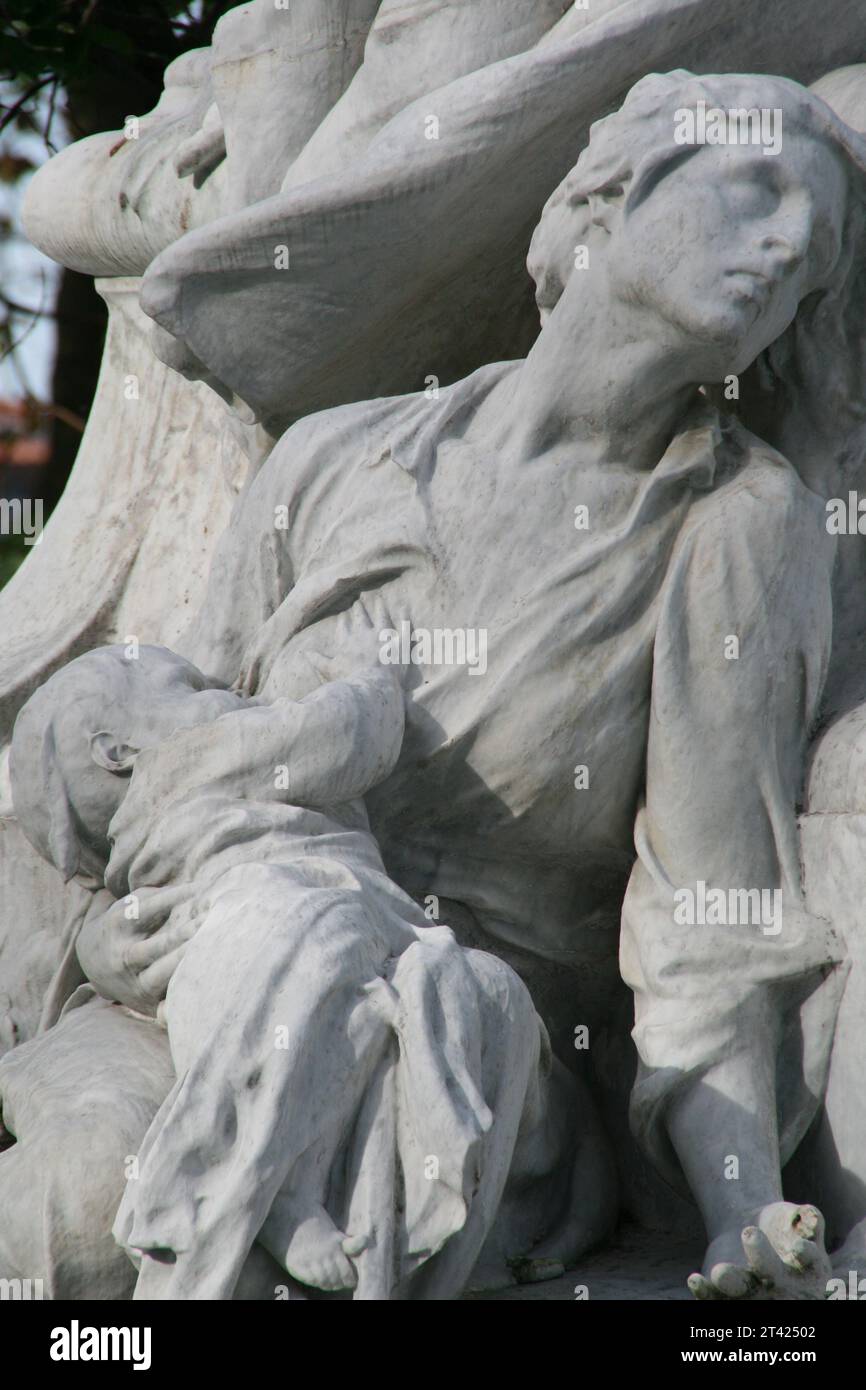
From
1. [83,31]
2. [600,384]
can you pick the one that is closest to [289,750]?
[600,384]

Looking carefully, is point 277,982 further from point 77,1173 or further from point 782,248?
point 782,248

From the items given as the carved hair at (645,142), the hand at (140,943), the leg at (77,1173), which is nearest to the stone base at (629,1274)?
the leg at (77,1173)

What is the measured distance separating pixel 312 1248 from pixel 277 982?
0.36 meters

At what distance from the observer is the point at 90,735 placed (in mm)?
3941

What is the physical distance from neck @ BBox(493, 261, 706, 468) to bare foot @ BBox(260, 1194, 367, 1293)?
138 cm

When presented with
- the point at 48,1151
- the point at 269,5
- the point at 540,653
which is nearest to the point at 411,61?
the point at 269,5

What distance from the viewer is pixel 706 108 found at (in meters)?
3.92

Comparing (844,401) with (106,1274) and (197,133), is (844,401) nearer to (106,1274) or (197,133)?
(197,133)

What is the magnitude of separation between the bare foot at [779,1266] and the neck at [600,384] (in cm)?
128

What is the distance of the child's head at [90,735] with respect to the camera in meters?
3.94

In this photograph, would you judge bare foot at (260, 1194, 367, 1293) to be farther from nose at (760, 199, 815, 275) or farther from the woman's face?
nose at (760, 199, 815, 275)

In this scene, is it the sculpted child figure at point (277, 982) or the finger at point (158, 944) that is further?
the finger at point (158, 944)

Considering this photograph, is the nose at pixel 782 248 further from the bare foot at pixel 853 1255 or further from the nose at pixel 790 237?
the bare foot at pixel 853 1255

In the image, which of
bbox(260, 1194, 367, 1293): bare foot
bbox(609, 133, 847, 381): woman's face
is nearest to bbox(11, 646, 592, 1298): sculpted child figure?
bbox(260, 1194, 367, 1293): bare foot
